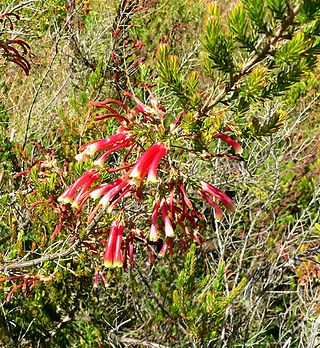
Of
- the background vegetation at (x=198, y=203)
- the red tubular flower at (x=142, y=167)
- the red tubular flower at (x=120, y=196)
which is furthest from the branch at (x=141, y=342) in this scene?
the red tubular flower at (x=142, y=167)

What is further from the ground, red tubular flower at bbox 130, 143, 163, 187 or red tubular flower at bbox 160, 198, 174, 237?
red tubular flower at bbox 130, 143, 163, 187

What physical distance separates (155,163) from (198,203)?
2.93 meters

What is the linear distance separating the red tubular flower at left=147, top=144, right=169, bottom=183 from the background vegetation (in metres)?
0.10

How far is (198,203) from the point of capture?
4059 millimetres

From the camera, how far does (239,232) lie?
425cm

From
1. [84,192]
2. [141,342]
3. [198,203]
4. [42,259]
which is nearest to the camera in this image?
[84,192]

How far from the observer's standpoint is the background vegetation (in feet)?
3.65

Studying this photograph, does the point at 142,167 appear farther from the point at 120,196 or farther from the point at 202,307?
the point at 202,307

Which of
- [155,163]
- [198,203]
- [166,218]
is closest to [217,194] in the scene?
[166,218]

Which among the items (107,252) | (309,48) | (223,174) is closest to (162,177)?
(107,252)

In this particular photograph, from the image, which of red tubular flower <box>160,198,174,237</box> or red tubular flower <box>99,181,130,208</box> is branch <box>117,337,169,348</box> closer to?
red tubular flower <box>160,198,174,237</box>

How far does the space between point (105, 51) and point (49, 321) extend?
2.70m

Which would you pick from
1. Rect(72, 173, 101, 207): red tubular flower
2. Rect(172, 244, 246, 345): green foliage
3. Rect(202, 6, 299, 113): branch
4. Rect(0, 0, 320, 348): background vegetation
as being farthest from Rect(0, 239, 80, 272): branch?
Rect(202, 6, 299, 113): branch

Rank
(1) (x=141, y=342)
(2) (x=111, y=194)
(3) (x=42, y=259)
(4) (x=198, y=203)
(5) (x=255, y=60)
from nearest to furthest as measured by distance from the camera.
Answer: (5) (x=255, y=60)
(2) (x=111, y=194)
(3) (x=42, y=259)
(1) (x=141, y=342)
(4) (x=198, y=203)
